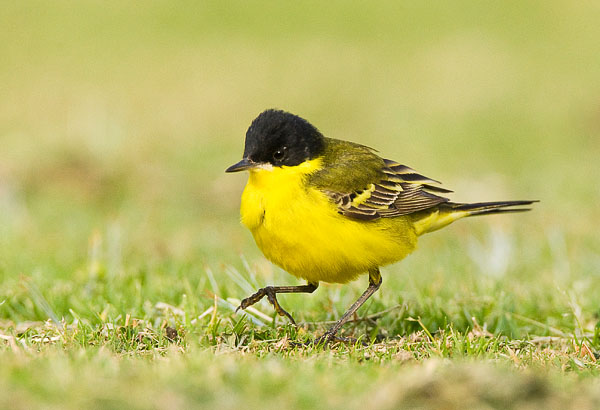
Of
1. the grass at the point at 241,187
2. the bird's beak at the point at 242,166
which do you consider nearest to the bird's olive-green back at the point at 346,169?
the bird's beak at the point at 242,166

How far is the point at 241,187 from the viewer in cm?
1115

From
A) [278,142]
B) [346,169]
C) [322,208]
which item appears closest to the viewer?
[322,208]

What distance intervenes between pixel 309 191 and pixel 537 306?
81.4 inches

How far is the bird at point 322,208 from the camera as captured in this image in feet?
17.3

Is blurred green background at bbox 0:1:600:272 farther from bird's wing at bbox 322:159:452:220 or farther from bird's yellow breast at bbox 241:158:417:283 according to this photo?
bird's wing at bbox 322:159:452:220

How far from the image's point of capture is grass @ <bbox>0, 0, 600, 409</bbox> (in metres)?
3.67

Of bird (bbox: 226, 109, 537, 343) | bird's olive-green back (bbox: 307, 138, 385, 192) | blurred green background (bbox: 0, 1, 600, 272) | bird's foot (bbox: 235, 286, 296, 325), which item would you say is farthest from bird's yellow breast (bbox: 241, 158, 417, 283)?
blurred green background (bbox: 0, 1, 600, 272)

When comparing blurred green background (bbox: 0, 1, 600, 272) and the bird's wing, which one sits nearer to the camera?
the bird's wing

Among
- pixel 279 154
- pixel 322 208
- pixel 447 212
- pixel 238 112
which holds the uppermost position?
pixel 279 154

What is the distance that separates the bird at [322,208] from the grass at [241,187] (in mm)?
373

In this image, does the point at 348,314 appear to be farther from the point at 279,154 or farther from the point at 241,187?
the point at 241,187

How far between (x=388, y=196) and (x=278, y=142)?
89 centimetres

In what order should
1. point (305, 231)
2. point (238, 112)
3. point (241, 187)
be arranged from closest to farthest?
point (305, 231) → point (241, 187) → point (238, 112)

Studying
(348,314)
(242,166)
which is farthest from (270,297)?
(242,166)
